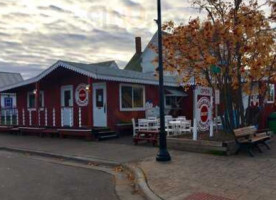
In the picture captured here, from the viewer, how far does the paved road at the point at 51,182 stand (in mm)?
6824

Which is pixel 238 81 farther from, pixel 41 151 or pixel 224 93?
pixel 41 151

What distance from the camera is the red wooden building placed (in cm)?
1712

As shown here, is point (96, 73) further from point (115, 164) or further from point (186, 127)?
point (115, 164)

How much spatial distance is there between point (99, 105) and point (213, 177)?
35.8 ft

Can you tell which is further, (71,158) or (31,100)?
(31,100)

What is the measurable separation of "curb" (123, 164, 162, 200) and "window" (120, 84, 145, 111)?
904 cm

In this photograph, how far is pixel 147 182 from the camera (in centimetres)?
738

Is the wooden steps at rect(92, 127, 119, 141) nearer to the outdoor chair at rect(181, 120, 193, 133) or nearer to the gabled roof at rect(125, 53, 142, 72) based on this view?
the outdoor chair at rect(181, 120, 193, 133)

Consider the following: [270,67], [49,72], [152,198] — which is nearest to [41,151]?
[49,72]

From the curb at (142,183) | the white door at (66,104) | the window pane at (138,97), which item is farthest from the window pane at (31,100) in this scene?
the curb at (142,183)

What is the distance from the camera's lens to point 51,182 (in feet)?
26.2

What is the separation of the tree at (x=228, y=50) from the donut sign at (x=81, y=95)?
6.93m

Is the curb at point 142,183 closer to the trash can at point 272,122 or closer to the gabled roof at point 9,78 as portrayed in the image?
the trash can at point 272,122

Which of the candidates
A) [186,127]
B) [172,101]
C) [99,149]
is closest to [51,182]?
[99,149]
